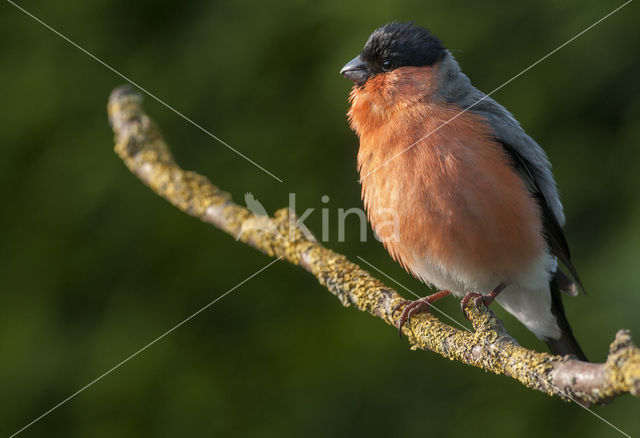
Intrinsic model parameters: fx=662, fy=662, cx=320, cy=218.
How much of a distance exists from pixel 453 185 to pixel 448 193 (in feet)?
0.14

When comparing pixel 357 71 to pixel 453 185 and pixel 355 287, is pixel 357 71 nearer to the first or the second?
pixel 453 185

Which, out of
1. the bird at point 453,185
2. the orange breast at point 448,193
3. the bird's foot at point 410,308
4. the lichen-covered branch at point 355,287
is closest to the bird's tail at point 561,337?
the bird at point 453,185

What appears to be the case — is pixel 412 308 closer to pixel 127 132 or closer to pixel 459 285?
pixel 459 285

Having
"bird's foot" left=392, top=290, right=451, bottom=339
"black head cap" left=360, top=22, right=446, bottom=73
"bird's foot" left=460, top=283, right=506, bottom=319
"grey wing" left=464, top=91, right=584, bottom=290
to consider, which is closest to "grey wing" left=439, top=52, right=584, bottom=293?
"grey wing" left=464, top=91, right=584, bottom=290

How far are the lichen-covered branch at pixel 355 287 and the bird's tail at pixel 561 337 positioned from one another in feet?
3.34

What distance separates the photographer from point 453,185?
2.87m

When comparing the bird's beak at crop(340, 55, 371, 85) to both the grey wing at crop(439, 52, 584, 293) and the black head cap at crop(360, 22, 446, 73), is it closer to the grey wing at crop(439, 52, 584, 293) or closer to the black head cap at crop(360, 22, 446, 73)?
the black head cap at crop(360, 22, 446, 73)

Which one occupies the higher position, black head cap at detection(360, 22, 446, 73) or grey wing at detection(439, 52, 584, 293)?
black head cap at detection(360, 22, 446, 73)

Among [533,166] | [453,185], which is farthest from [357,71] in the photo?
[533,166]

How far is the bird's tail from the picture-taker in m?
3.29

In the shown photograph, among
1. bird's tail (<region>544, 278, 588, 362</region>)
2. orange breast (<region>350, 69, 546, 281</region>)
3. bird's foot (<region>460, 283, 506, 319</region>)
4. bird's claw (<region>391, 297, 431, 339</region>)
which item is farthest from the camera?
bird's tail (<region>544, 278, 588, 362</region>)

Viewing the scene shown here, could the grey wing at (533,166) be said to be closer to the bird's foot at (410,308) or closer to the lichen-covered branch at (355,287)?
the bird's foot at (410,308)

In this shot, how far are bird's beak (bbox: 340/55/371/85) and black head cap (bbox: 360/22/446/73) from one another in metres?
0.03

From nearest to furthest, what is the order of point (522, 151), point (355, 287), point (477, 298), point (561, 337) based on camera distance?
point (477, 298) → point (355, 287) → point (522, 151) → point (561, 337)
